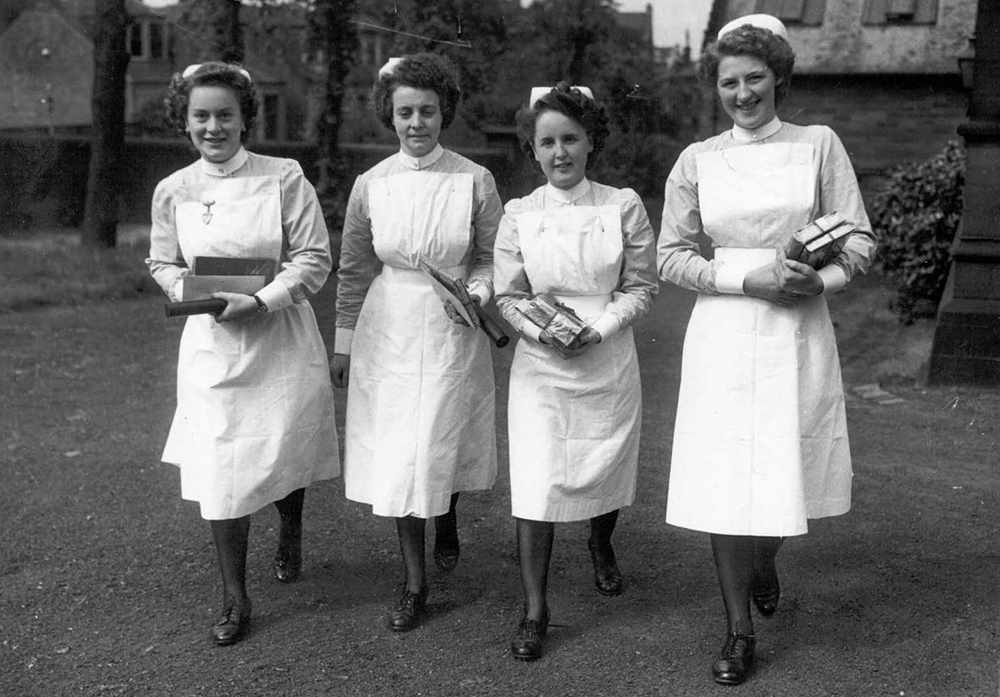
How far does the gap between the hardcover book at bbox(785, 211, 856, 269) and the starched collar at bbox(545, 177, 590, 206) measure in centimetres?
83

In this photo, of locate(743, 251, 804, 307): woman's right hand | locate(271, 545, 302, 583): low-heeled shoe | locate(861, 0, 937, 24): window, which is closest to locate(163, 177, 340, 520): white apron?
locate(271, 545, 302, 583): low-heeled shoe

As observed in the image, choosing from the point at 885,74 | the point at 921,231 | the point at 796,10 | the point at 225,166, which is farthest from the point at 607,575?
the point at 885,74

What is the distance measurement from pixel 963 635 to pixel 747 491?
1029 mm

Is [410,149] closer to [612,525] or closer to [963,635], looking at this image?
[612,525]

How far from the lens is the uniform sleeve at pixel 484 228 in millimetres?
4473

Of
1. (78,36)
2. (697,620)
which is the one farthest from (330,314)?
(78,36)

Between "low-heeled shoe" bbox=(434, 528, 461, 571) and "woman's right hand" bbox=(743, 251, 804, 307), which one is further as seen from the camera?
"low-heeled shoe" bbox=(434, 528, 461, 571)

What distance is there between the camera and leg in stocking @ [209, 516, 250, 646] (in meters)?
4.29

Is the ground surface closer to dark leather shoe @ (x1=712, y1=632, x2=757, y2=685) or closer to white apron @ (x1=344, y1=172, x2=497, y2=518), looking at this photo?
dark leather shoe @ (x1=712, y1=632, x2=757, y2=685)

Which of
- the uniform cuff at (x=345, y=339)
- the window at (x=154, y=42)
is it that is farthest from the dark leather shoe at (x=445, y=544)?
the window at (x=154, y=42)

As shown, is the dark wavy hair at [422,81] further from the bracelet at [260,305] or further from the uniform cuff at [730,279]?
the uniform cuff at [730,279]

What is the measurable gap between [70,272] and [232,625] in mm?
9892

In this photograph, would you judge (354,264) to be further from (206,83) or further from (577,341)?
(577,341)

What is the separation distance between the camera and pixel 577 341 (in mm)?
4023
